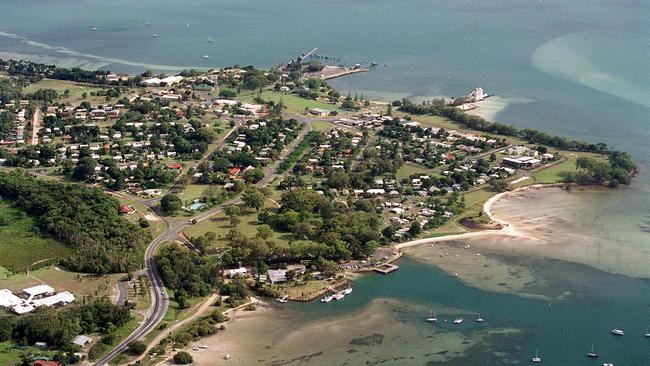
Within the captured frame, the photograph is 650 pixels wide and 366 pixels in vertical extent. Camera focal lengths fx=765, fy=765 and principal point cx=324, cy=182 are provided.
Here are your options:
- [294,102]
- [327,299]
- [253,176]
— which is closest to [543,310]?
[327,299]

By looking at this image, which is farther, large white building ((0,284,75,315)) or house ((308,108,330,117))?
house ((308,108,330,117))

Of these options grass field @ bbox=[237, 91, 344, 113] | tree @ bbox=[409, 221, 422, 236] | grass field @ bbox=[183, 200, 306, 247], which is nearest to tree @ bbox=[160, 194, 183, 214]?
grass field @ bbox=[183, 200, 306, 247]

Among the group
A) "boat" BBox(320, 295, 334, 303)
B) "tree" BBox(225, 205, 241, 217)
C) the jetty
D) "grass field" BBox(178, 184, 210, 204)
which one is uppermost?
"tree" BBox(225, 205, 241, 217)

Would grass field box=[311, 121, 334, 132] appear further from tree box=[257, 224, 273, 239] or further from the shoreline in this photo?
tree box=[257, 224, 273, 239]

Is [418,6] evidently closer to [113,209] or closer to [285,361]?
[113,209]

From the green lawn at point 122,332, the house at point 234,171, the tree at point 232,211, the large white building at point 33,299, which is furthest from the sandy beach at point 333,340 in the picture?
the house at point 234,171

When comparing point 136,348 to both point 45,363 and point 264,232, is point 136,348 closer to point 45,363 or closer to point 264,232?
point 45,363

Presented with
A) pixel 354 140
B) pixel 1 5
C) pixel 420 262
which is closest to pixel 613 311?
pixel 420 262

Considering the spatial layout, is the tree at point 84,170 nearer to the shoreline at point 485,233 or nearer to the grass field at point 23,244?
the grass field at point 23,244
